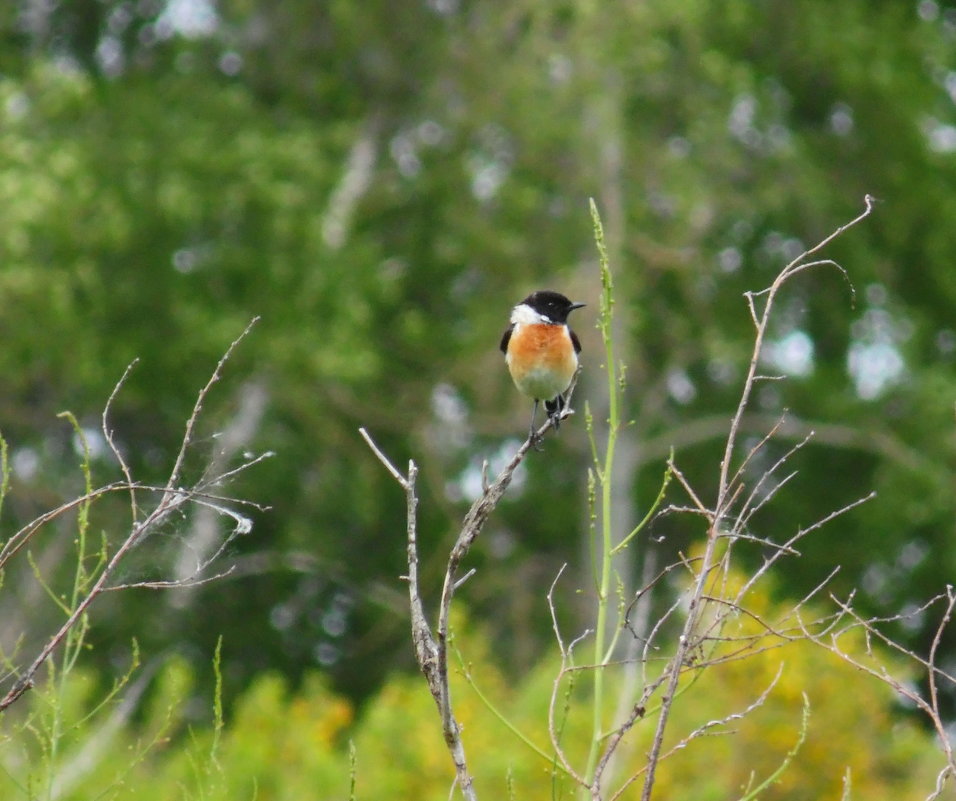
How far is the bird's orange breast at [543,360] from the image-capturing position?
6.39 m

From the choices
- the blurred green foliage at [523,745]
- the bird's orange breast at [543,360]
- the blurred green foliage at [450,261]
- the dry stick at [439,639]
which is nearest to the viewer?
the dry stick at [439,639]

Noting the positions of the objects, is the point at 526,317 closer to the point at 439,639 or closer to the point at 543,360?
the point at 543,360

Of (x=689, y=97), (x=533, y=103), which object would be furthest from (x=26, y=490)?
(x=689, y=97)

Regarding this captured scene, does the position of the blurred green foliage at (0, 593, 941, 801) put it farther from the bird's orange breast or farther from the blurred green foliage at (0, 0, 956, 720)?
the blurred green foliage at (0, 0, 956, 720)

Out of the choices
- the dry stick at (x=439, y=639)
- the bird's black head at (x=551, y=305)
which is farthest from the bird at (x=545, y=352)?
the dry stick at (x=439, y=639)

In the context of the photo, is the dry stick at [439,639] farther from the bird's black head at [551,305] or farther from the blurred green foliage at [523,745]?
the blurred green foliage at [523,745]

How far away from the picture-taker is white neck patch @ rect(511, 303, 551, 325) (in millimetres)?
6797

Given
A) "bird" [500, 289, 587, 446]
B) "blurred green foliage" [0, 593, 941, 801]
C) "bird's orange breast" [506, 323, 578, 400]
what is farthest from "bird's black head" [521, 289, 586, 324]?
"blurred green foliage" [0, 593, 941, 801]

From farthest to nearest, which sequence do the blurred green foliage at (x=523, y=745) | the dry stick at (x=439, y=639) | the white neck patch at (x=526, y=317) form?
the blurred green foliage at (x=523, y=745) < the white neck patch at (x=526, y=317) < the dry stick at (x=439, y=639)

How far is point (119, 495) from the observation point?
18969mm

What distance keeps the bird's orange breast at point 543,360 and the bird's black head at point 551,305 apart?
163mm

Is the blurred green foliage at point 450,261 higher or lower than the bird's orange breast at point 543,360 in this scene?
lower

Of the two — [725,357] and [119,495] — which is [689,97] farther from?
[119,495]

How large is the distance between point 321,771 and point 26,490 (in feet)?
31.5
